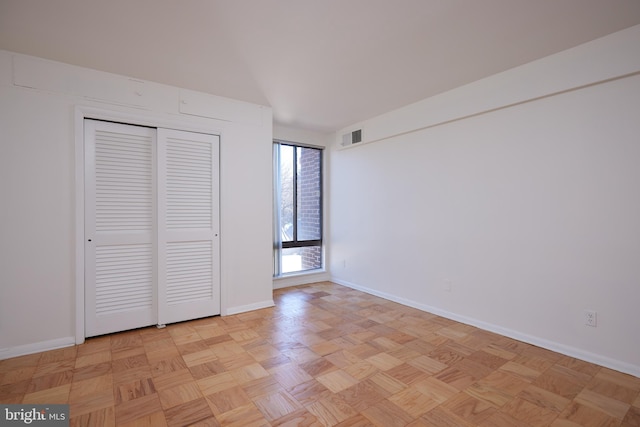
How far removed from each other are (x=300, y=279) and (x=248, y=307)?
1.38 metres

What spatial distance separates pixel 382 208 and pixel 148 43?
319 centimetres

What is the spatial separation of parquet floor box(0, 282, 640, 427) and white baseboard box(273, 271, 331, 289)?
5.09ft

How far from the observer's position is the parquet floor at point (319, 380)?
175 cm

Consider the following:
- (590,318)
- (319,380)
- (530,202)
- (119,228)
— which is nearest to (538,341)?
(590,318)

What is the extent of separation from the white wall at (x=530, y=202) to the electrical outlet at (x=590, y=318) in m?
0.03

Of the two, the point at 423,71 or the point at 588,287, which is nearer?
the point at 588,287

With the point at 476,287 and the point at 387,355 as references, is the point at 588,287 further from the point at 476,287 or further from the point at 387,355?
the point at 387,355

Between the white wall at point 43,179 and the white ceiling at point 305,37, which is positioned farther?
the white wall at point 43,179

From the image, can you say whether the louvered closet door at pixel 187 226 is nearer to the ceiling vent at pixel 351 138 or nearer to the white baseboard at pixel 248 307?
the white baseboard at pixel 248 307

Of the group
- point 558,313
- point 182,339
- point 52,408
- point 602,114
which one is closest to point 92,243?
point 182,339

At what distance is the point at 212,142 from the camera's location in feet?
11.2

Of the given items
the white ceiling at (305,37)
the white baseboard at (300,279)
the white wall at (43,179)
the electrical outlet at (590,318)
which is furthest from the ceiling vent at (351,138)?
the electrical outlet at (590,318)

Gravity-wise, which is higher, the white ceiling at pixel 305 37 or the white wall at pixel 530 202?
the white ceiling at pixel 305 37

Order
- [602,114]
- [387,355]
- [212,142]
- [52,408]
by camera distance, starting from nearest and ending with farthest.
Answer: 1. [52,408]
2. [602,114]
3. [387,355]
4. [212,142]
